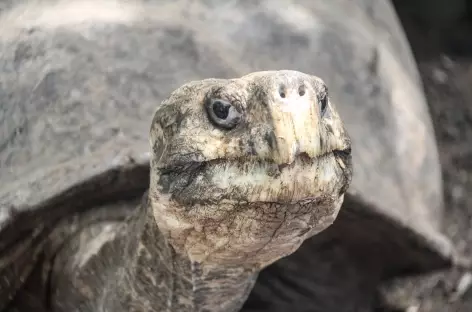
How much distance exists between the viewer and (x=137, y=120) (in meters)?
1.74

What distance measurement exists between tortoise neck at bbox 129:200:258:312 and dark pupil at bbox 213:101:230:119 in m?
0.32

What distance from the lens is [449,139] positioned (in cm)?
348

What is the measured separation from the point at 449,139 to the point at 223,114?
258cm

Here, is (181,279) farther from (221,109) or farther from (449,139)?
(449,139)

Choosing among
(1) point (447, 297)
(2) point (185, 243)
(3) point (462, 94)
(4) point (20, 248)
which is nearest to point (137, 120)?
(4) point (20, 248)

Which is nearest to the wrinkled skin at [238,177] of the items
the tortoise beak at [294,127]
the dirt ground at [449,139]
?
the tortoise beak at [294,127]

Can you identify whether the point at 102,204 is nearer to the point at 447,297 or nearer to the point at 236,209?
the point at 236,209

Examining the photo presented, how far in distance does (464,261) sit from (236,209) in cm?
188

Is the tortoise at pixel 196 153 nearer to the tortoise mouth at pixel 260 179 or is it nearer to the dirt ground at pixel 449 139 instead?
the tortoise mouth at pixel 260 179

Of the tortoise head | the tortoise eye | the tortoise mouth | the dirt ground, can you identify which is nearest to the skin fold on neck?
the tortoise head

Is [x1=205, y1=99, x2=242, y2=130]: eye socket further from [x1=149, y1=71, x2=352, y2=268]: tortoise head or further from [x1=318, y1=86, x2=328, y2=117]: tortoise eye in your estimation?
[x1=318, y1=86, x2=328, y2=117]: tortoise eye

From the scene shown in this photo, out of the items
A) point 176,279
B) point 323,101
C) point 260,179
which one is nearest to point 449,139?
point 176,279

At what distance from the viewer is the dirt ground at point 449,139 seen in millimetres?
2596

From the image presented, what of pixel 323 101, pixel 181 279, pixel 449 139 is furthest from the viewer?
pixel 449 139
